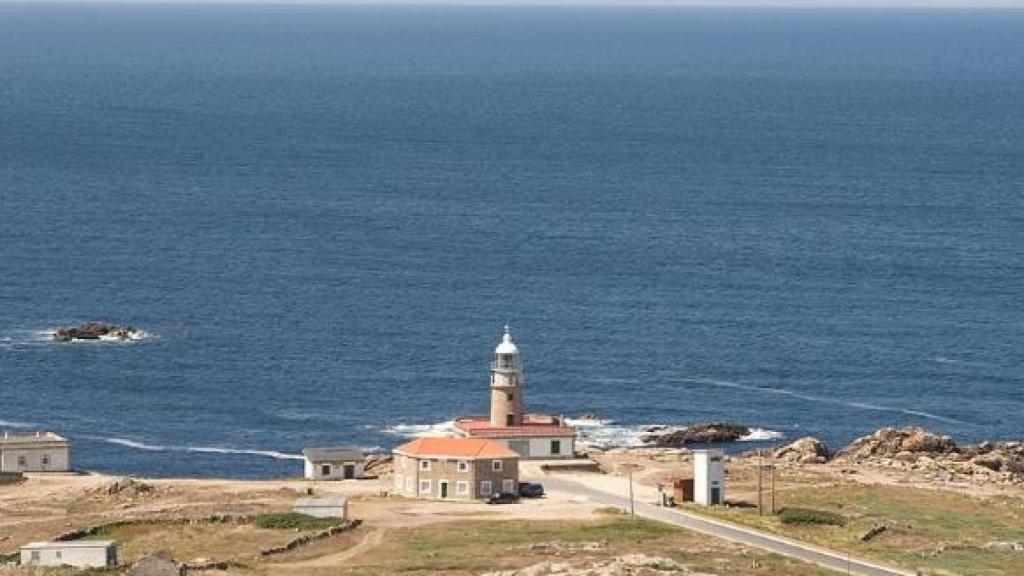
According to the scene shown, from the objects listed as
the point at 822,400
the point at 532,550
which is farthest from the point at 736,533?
the point at 822,400

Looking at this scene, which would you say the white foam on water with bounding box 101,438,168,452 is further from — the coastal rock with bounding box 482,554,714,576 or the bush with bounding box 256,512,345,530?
the coastal rock with bounding box 482,554,714,576

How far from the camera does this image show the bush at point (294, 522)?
103250 millimetres

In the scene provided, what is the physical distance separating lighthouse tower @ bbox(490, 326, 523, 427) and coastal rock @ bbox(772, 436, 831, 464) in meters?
14.8

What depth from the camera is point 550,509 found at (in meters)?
108

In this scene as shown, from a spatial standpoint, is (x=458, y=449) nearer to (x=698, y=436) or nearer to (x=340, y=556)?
(x=340, y=556)

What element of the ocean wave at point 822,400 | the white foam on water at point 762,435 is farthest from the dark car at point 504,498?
the ocean wave at point 822,400

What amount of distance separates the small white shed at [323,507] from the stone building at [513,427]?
37.8ft

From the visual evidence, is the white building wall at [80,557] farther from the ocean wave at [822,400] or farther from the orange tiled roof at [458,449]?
the ocean wave at [822,400]

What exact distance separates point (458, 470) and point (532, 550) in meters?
12.5

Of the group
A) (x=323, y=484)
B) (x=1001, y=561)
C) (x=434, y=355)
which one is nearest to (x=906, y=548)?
(x=1001, y=561)

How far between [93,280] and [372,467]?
64.3 meters

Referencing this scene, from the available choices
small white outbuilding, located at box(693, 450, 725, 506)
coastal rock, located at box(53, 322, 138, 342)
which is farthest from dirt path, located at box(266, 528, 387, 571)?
coastal rock, located at box(53, 322, 138, 342)

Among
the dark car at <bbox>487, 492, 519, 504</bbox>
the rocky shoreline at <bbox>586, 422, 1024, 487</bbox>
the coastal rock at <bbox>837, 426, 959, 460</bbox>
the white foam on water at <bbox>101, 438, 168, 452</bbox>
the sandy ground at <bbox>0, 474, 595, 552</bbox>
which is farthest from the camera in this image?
the white foam on water at <bbox>101, 438, 168, 452</bbox>

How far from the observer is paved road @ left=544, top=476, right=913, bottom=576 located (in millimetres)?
97875
